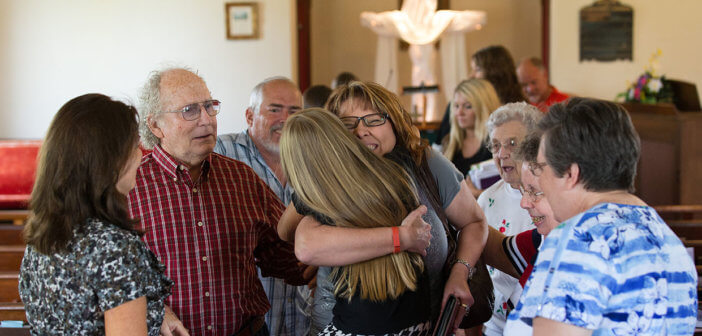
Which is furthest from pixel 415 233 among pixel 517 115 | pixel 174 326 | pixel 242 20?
pixel 242 20

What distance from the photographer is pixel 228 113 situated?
24.3ft

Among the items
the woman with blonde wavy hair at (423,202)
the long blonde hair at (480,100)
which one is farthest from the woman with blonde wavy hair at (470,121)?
the woman with blonde wavy hair at (423,202)

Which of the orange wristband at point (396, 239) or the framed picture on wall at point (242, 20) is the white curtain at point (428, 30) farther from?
the orange wristband at point (396, 239)

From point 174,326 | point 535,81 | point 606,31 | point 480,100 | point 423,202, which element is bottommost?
point 174,326

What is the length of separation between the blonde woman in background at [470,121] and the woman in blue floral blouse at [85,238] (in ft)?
8.97

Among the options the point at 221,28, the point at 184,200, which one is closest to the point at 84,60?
the point at 221,28

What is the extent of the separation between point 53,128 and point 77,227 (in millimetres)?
210

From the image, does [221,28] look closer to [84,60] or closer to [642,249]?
[84,60]

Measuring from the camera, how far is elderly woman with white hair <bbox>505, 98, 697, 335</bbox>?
3.88 feet

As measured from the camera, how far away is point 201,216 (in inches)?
80.3

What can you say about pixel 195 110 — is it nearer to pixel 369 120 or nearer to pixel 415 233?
pixel 369 120

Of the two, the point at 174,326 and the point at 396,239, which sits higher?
the point at 396,239

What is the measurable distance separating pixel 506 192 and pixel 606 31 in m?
6.06

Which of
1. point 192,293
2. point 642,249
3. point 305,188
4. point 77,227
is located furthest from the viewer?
point 192,293
